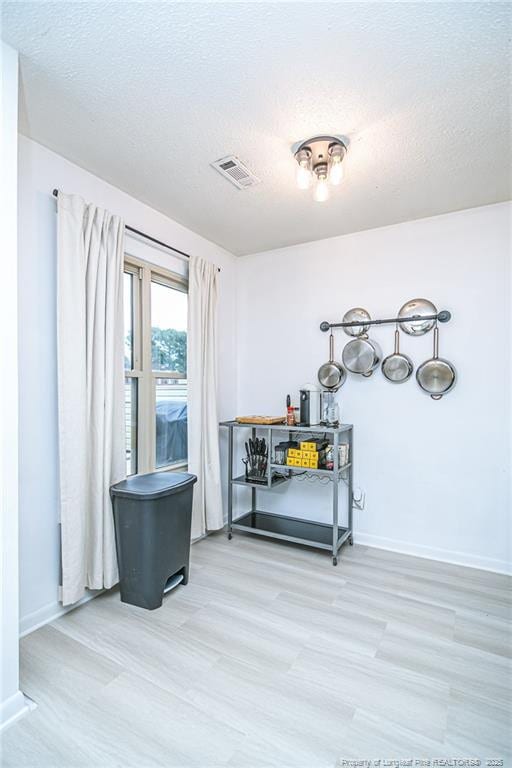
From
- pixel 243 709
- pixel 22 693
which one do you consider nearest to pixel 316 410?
pixel 243 709

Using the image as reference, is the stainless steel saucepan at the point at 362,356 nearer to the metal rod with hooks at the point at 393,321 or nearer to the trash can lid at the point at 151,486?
the metal rod with hooks at the point at 393,321

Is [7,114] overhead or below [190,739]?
overhead

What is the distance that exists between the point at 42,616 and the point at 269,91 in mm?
2788

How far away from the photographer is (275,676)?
1612 mm

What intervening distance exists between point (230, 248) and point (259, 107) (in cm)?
179

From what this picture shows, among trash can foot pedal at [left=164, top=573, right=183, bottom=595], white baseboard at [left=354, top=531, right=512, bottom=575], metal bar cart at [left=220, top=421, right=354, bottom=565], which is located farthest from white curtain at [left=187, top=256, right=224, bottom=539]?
white baseboard at [left=354, top=531, right=512, bottom=575]

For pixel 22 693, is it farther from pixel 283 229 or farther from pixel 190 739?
pixel 283 229

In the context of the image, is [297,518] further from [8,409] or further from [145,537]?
[8,409]

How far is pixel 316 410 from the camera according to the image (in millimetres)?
3188

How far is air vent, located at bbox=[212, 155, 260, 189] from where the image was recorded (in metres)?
2.09

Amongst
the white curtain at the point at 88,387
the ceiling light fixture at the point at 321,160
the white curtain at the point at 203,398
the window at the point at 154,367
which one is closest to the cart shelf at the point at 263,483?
the white curtain at the point at 203,398

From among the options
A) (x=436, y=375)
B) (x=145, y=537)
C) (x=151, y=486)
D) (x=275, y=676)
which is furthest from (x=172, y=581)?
(x=436, y=375)

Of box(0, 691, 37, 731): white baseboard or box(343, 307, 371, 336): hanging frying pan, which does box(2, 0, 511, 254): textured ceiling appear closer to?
box(343, 307, 371, 336): hanging frying pan

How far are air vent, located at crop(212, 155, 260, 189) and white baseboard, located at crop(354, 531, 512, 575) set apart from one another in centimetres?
275
